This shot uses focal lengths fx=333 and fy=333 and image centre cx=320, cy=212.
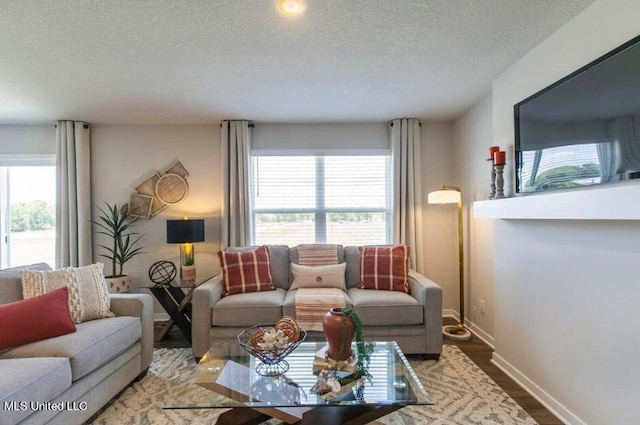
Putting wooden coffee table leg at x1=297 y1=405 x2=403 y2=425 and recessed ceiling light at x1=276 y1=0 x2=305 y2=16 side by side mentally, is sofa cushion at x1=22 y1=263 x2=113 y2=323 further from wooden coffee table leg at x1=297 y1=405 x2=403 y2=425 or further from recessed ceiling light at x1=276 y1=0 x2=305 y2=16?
recessed ceiling light at x1=276 y1=0 x2=305 y2=16

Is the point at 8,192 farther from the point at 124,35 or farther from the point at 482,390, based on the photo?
the point at 482,390

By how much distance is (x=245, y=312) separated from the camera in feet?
9.21

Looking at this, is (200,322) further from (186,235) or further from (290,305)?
(186,235)

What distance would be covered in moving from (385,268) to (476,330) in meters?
1.16

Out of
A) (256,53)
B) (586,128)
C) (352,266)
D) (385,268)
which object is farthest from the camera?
(352,266)

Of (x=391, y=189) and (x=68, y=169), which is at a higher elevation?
(x=68, y=169)

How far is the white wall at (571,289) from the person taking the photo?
1.61m

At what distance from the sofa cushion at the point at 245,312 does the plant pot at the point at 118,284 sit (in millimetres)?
1441

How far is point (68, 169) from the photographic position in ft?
12.5

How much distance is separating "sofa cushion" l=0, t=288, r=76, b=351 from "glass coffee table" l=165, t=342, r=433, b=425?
946mm

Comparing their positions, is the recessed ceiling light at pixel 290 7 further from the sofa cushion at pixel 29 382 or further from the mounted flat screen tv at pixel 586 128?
the sofa cushion at pixel 29 382

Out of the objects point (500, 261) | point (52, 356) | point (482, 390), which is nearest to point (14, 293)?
point (52, 356)

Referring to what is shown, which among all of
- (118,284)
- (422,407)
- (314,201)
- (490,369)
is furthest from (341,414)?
(118,284)

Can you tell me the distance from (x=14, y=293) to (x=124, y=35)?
190cm
